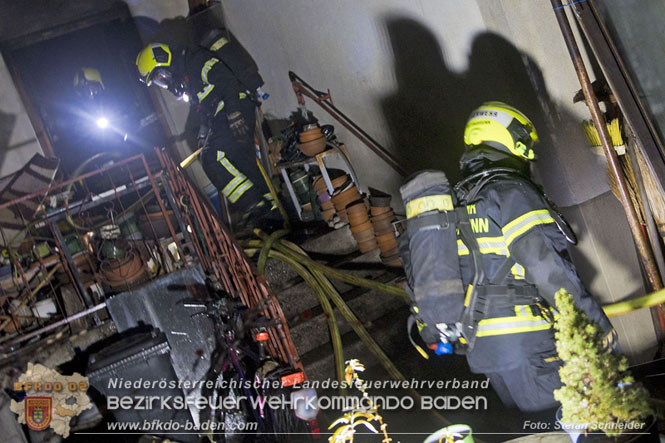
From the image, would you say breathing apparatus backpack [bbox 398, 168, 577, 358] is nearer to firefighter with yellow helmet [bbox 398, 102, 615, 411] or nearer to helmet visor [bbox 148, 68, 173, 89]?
firefighter with yellow helmet [bbox 398, 102, 615, 411]

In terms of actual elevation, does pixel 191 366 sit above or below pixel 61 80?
below

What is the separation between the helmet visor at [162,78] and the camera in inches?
272

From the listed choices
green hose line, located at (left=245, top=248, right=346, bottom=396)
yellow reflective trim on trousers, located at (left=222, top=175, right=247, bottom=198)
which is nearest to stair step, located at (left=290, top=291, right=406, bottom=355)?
green hose line, located at (left=245, top=248, right=346, bottom=396)

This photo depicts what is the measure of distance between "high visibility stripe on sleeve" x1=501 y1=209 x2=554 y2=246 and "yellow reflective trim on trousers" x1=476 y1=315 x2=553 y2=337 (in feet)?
1.69

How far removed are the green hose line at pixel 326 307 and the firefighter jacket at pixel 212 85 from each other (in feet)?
6.76

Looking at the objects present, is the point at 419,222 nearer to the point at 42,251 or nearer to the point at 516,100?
the point at 516,100

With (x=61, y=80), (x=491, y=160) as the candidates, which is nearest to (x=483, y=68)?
(x=491, y=160)

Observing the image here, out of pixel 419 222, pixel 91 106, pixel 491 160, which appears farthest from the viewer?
pixel 91 106

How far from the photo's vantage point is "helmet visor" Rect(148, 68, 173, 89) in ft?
22.7

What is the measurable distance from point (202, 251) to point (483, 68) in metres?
3.33

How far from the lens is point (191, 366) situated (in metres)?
5.17

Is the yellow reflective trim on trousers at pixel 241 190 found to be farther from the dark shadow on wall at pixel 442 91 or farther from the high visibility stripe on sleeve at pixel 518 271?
the high visibility stripe on sleeve at pixel 518 271

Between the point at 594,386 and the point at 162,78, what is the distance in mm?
6373

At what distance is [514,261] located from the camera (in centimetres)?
318
